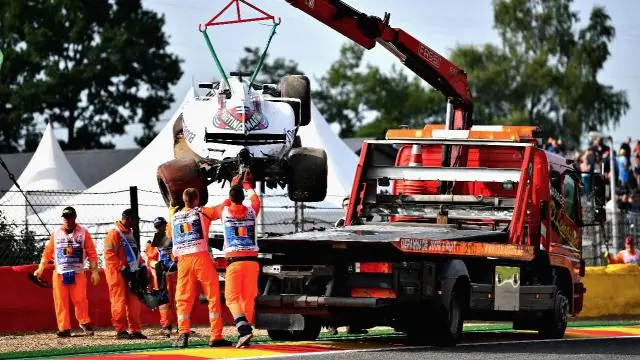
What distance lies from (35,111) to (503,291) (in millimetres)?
54830

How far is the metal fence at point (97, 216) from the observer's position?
20953 mm

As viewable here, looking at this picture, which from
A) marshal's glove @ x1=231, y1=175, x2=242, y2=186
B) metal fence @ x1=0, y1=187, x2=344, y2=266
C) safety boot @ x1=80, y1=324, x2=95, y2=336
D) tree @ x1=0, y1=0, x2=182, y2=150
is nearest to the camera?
safety boot @ x1=80, y1=324, x2=95, y2=336

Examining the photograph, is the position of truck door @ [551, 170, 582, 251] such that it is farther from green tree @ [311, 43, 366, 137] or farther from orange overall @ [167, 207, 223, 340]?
green tree @ [311, 43, 366, 137]

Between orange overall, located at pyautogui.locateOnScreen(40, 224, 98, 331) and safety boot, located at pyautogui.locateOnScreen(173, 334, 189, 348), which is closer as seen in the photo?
safety boot, located at pyautogui.locateOnScreen(173, 334, 189, 348)

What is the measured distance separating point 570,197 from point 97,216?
30.4ft

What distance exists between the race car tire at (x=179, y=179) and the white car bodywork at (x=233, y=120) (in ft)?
0.74

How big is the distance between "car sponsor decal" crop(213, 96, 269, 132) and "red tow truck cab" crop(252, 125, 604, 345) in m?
1.61

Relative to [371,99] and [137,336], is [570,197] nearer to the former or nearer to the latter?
[137,336]

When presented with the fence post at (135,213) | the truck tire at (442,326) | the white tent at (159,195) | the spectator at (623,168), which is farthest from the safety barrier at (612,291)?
the spectator at (623,168)

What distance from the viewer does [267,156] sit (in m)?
19.1

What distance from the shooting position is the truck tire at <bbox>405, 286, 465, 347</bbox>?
1538 centimetres

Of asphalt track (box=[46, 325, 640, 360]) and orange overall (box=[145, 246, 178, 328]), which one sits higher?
orange overall (box=[145, 246, 178, 328])

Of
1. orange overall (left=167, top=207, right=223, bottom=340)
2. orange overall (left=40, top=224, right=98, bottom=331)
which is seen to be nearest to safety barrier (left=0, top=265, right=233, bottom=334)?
orange overall (left=40, top=224, right=98, bottom=331)

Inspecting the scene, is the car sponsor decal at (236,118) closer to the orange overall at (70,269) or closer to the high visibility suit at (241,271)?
the orange overall at (70,269)
